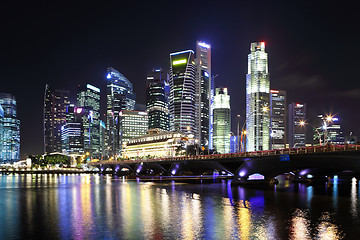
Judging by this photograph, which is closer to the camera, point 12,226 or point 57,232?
point 57,232

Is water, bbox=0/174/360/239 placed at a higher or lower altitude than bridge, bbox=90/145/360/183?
lower

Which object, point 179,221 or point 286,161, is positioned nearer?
point 179,221

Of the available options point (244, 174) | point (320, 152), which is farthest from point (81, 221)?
point (244, 174)

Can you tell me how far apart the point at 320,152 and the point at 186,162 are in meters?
62.2

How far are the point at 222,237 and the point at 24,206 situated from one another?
31076mm

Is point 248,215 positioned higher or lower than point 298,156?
lower

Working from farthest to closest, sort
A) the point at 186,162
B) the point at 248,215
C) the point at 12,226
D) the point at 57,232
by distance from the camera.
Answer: the point at 186,162
the point at 248,215
the point at 12,226
the point at 57,232

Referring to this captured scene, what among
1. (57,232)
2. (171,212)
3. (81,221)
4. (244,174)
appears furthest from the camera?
(244,174)

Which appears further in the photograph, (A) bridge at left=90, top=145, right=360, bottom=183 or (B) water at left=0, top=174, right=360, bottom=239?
(A) bridge at left=90, top=145, right=360, bottom=183

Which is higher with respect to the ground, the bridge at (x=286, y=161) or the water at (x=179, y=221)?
the bridge at (x=286, y=161)

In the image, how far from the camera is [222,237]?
84.0ft

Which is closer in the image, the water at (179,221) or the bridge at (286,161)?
the water at (179,221)

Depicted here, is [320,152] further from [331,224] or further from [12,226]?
[12,226]

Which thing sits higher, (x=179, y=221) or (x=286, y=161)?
(x=286, y=161)
